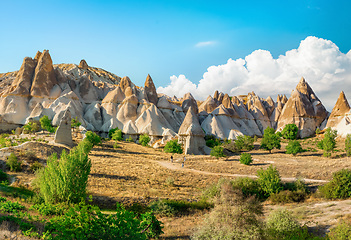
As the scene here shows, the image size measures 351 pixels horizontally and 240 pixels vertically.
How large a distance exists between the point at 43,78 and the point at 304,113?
61.0 metres

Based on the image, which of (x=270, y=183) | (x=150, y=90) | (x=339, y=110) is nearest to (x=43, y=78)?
(x=150, y=90)

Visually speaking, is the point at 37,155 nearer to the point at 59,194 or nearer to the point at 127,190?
the point at 127,190

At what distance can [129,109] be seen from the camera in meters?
55.1

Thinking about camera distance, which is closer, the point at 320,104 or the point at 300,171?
the point at 300,171

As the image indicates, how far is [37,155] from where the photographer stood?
2372 centimetres

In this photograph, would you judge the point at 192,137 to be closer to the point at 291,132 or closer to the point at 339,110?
the point at 291,132

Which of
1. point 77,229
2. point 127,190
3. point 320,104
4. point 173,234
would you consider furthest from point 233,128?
point 77,229

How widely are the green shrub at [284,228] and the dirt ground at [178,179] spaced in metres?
1.36

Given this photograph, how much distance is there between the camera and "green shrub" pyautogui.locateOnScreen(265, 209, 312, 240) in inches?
381

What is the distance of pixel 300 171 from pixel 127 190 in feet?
53.7

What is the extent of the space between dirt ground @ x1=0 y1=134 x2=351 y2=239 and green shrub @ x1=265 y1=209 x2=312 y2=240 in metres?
1.36

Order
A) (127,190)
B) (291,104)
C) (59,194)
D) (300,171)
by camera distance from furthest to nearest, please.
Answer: (291,104) → (300,171) → (127,190) → (59,194)

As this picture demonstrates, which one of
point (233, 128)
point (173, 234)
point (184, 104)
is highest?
point (184, 104)

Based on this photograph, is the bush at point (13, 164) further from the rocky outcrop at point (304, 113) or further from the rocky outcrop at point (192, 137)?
the rocky outcrop at point (304, 113)
